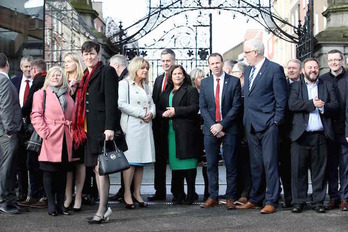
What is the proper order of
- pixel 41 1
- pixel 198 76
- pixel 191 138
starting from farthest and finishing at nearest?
pixel 41 1 → pixel 198 76 → pixel 191 138

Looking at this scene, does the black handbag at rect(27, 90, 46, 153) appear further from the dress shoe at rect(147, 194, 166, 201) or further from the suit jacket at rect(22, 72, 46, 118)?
the dress shoe at rect(147, 194, 166, 201)

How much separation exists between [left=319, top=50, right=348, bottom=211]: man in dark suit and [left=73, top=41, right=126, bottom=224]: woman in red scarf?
2899 mm

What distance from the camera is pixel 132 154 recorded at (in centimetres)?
870

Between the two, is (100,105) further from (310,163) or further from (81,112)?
(310,163)

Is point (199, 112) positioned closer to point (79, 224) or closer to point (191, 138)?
point (191, 138)

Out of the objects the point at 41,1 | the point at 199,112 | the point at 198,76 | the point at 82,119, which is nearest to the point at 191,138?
the point at 199,112

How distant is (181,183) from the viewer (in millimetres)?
9297

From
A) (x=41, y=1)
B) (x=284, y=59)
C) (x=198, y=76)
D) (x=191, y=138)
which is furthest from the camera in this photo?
(x=284, y=59)

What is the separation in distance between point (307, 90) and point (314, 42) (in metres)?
5.80

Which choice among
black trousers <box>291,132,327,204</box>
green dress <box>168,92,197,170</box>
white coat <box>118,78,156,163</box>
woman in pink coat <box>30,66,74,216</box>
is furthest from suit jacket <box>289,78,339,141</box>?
woman in pink coat <box>30,66,74,216</box>

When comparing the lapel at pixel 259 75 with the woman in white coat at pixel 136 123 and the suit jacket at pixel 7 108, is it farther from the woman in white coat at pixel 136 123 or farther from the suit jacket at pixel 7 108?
the suit jacket at pixel 7 108

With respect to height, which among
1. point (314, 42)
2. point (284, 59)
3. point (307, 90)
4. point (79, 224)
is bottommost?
point (79, 224)

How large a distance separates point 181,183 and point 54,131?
2151mm

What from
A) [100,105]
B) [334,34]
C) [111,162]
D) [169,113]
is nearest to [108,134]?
[111,162]
